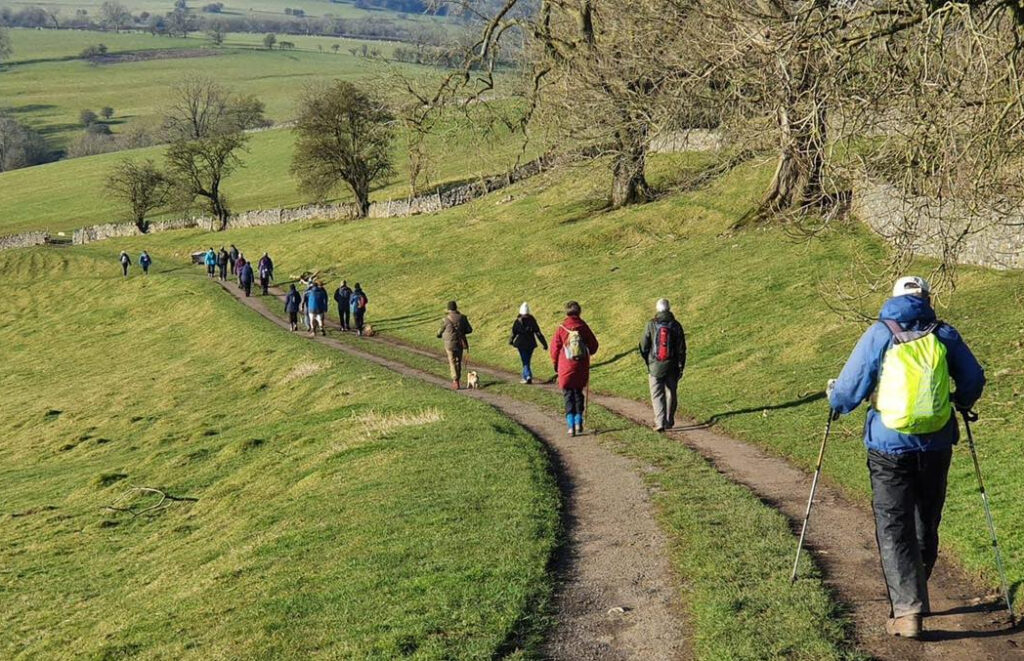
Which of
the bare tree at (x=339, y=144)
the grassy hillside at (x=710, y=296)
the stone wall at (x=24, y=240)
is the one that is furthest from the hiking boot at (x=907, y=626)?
the stone wall at (x=24, y=240)

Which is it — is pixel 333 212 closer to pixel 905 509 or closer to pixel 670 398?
pixel 670 398

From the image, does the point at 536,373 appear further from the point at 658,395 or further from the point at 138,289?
the point at 138,289

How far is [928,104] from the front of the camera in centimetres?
1509

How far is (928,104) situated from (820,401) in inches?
228

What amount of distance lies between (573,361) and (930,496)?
9500 millimetres

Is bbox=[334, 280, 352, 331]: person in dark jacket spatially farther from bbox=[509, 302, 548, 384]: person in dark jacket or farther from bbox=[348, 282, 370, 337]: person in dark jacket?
bbox=[509, 302, 548, 384]: person in dark jacket

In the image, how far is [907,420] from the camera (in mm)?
7867

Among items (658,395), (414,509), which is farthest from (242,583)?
(658,395)

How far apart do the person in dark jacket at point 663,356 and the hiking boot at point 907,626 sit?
9.71m

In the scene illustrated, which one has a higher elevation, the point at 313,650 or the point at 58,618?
the point at 313,650

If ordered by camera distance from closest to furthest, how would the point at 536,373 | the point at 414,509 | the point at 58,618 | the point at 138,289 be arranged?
the point at 414,509 → the point at 58,618 → the point at 536,373 → the point at 138,289

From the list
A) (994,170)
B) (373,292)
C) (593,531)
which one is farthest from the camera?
(373,292)

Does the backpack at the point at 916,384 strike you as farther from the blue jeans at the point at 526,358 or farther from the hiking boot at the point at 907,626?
the blue jeans at the point at 526,358

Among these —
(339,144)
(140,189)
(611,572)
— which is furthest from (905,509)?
(140,189)
